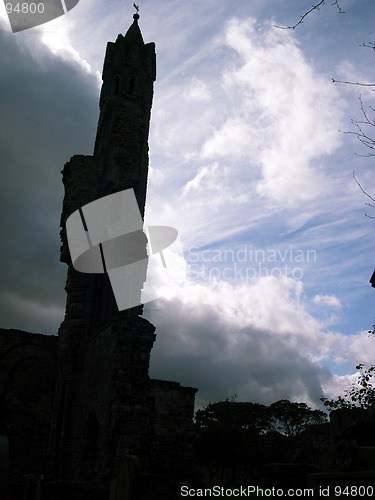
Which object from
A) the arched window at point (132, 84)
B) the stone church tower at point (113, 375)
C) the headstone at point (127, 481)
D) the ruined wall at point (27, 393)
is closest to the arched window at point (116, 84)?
the stone church tower at point (113, 375)

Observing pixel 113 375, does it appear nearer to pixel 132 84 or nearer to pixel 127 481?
pixel 127 481

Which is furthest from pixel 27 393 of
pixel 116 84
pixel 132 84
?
pixel 132 84

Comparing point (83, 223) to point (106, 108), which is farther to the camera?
point (106, 108)

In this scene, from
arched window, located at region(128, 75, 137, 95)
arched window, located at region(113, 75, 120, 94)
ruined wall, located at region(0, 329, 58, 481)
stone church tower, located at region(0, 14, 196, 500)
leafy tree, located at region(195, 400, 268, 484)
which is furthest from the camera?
leafy tree, located at region(195, 400, 268, 484)

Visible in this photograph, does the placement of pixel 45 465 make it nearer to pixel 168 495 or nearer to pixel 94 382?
pixel 94 382

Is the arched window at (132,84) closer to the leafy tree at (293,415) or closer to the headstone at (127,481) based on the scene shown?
the headstone at (127,481)

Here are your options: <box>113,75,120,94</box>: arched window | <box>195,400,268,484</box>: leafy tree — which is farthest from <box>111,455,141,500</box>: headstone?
<box>195,400,268,484</box>: leafy tree

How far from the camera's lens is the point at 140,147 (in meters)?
19.4

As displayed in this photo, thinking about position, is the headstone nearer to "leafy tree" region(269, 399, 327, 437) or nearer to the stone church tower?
the stone church tower

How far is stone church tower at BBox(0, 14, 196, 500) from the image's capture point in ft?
37.3

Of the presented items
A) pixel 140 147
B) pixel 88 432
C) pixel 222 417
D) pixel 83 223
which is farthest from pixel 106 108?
pixel 222 417

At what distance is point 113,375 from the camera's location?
40.1ft

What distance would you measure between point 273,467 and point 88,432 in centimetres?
774

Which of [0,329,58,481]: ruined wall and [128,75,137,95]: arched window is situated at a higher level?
[128,75,137,95]: arched window
